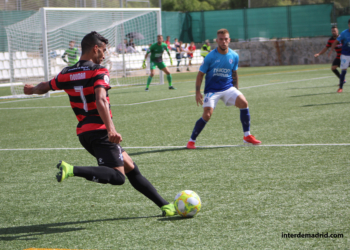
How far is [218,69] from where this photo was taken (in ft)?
24.1

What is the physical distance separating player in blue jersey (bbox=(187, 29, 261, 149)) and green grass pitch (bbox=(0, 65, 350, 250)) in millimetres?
414

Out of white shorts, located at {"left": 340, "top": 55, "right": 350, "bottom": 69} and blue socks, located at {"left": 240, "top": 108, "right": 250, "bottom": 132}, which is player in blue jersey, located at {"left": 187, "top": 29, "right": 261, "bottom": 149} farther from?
white shorts, located at {"left": 340, "top": 55, "right": 350, "bottom": 69}

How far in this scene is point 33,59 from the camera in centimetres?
2080

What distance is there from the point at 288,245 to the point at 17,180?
3645 mm

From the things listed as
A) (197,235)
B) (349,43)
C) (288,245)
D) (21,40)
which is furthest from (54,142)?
(21,40)

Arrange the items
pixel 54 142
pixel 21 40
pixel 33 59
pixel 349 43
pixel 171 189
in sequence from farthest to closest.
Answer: pixel 33 59 → pixel 21 40 → pixel 349 43 → pixel 54 142 → pixel 171 189

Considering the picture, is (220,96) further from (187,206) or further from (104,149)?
(104,149)

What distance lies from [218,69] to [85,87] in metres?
3.77

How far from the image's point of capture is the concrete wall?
3366 centimetres

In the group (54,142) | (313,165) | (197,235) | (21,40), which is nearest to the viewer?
(197,235)

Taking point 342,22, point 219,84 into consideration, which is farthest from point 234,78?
point 342,22

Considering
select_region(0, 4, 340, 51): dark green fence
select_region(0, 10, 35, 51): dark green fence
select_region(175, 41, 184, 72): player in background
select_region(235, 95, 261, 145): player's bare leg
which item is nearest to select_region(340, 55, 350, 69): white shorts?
select_region(235, 95, 261, 145): player's bare leg

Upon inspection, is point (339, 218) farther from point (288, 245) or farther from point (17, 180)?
point (17, 180)

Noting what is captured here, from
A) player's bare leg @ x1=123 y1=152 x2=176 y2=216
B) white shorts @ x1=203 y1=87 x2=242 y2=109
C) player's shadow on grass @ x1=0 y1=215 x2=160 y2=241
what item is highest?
white shorts @ x1=203 y1=87 x2=242 y2=109
